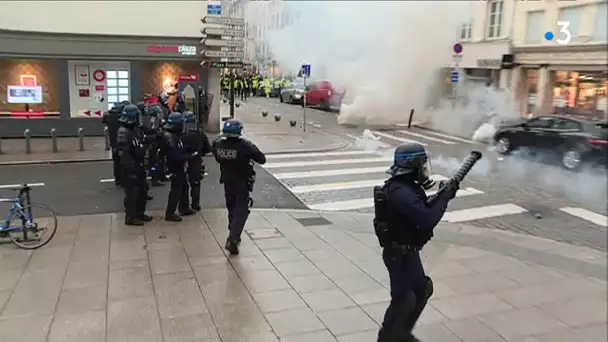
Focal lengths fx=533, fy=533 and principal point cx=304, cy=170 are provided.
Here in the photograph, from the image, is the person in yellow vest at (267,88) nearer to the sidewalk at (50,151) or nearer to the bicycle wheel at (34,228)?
the sidewalk at (50,151)

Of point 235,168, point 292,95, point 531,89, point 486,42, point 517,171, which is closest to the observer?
point 531,89

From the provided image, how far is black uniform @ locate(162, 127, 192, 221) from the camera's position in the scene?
8250 mm

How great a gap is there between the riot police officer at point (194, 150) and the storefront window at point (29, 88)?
10240 mm

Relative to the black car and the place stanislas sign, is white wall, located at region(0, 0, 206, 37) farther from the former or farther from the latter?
the black car

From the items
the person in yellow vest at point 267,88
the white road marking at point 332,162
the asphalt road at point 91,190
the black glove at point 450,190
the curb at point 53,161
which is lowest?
the asphalt road at point 91,190

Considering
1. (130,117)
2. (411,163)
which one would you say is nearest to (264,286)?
(411,163)

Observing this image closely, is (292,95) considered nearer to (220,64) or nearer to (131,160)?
(220,64)

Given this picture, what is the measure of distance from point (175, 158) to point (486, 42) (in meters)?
4.94

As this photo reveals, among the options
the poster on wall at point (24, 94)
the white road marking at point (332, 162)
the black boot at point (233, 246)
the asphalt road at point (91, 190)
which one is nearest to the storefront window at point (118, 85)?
the poster on wall at point (24, 94)

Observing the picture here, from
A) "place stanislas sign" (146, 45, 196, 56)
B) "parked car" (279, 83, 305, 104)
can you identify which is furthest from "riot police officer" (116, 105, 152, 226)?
"parked car" (279, 83, 305, 104)

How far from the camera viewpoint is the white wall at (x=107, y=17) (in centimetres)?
1573

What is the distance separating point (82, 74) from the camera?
17172 millimetres

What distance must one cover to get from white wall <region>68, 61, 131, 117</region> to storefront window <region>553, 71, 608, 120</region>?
15.4 metres

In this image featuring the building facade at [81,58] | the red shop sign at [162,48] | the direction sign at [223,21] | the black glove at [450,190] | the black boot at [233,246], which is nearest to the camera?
the black glove at [450,190]
